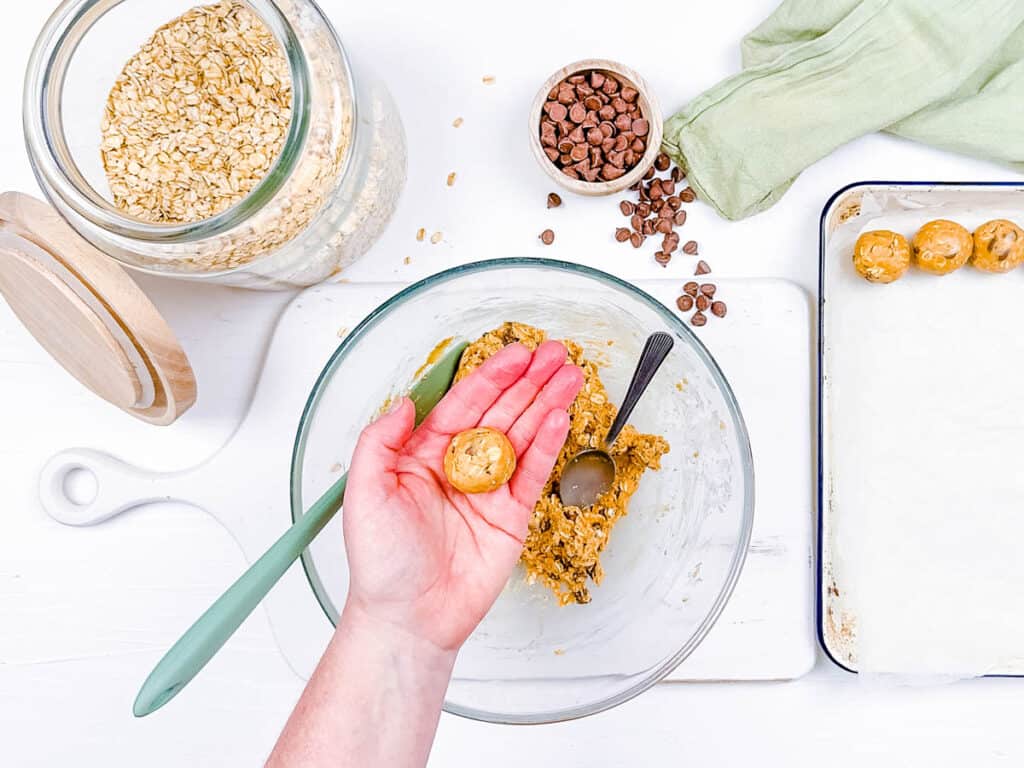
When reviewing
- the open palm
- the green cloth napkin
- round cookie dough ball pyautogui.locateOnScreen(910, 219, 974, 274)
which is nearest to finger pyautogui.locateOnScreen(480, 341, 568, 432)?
the open palm

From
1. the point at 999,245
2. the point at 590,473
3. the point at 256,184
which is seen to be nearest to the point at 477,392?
the point at 590,473

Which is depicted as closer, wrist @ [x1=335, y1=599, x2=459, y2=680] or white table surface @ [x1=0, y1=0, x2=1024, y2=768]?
wrist @ [x1=335, y1=599, x2=459, y2=680]

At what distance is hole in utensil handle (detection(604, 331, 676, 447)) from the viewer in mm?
946

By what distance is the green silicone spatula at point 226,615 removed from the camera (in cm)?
76

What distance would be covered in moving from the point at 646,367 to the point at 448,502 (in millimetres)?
246

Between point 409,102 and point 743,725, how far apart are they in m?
0.88

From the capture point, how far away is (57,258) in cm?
95

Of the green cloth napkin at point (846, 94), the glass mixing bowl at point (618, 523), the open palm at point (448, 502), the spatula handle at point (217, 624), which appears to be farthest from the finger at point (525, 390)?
the green cloth napkin at point (846, 94)

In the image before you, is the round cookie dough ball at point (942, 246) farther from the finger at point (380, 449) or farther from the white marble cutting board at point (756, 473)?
the finger at point (380, 449)

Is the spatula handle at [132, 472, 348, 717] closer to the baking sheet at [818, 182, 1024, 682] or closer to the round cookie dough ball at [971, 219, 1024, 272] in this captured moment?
the baking sheet at [818, 182, 1024, 682]

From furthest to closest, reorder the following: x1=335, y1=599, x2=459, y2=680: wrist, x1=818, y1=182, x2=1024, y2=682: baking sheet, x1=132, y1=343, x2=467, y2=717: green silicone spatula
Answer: x1=818, y1=182, x2=1024, y2=682: baking sheet, x1=335, y1=599, x2=459, y2=680: wrist, x1=132, y1=343, x2=467, y2=717: green silicone spatula

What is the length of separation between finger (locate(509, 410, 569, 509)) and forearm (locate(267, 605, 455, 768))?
0.57 feet

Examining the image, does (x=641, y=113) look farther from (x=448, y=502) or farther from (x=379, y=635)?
(x=379, y=635)

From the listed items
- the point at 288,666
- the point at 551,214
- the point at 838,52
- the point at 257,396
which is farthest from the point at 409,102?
the point at 288,666
